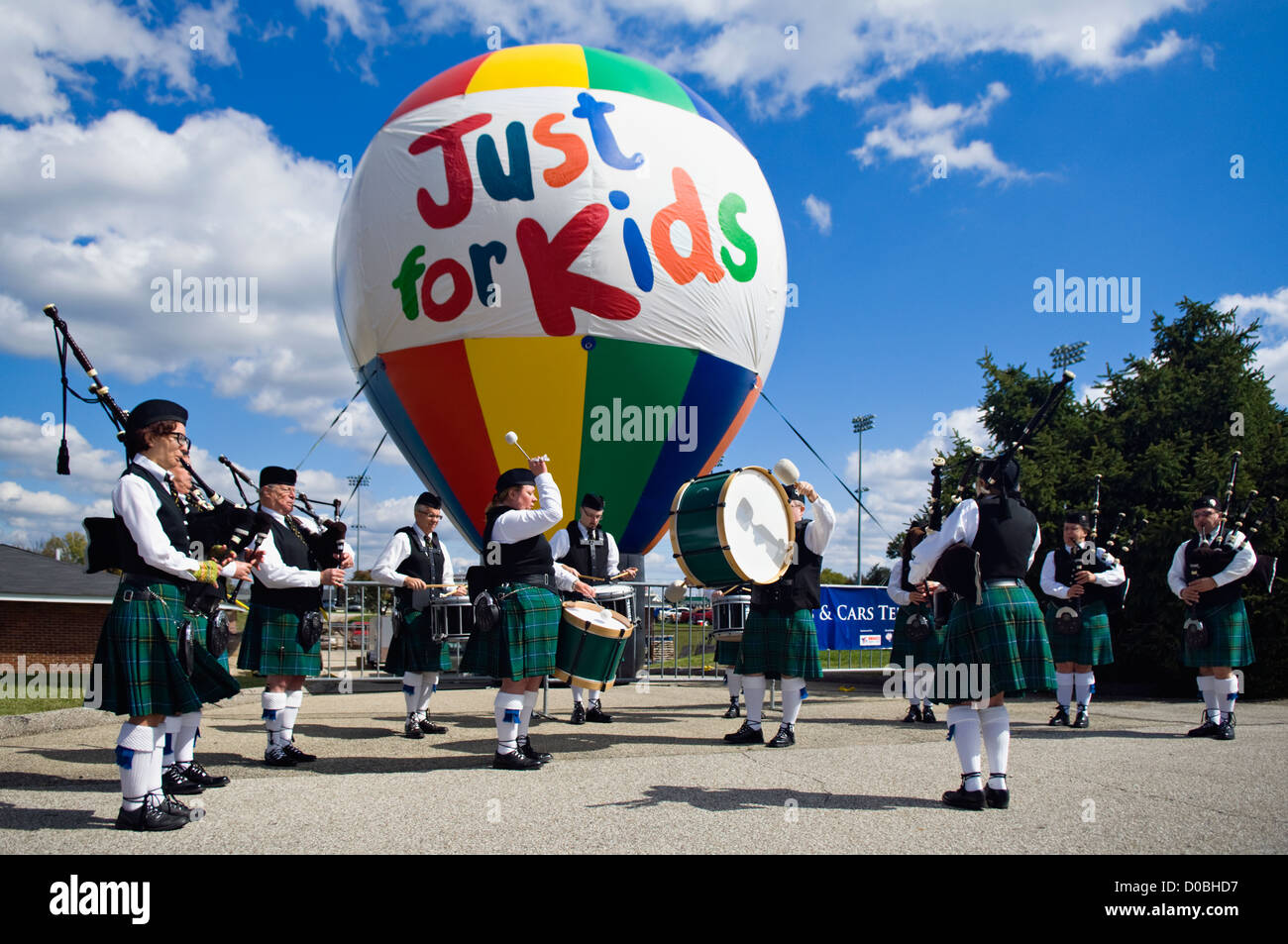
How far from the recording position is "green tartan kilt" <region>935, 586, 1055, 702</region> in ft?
13.1

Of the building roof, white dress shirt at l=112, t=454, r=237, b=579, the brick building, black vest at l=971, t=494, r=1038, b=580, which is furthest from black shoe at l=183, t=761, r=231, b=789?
the brick building

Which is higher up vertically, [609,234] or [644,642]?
[609,234]

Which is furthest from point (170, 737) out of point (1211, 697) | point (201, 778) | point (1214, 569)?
point (1214, 569)

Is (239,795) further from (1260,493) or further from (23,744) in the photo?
(1260,493)

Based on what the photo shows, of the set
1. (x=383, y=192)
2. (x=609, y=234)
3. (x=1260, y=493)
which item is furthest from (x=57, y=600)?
(x=1260, y=493)

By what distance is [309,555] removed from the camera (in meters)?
5.50

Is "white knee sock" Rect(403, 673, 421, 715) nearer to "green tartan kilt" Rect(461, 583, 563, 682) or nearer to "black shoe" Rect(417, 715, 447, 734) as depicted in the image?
"black shoe" Rect(417, 715, 447, 734)

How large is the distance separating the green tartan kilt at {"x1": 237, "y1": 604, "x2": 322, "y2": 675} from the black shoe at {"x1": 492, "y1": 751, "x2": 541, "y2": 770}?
1.27m

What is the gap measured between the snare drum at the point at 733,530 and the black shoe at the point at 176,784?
302 cm

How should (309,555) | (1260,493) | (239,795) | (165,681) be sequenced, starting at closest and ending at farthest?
(165,681) → (239,795) → (309,555) → (1260,493)

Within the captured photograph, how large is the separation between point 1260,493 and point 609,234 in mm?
7730

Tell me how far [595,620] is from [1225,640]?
15.9ft

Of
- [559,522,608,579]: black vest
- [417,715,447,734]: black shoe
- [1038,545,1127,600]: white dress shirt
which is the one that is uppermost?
[559,522,608,579]: black vest

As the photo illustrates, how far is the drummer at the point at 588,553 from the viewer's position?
7.04m
